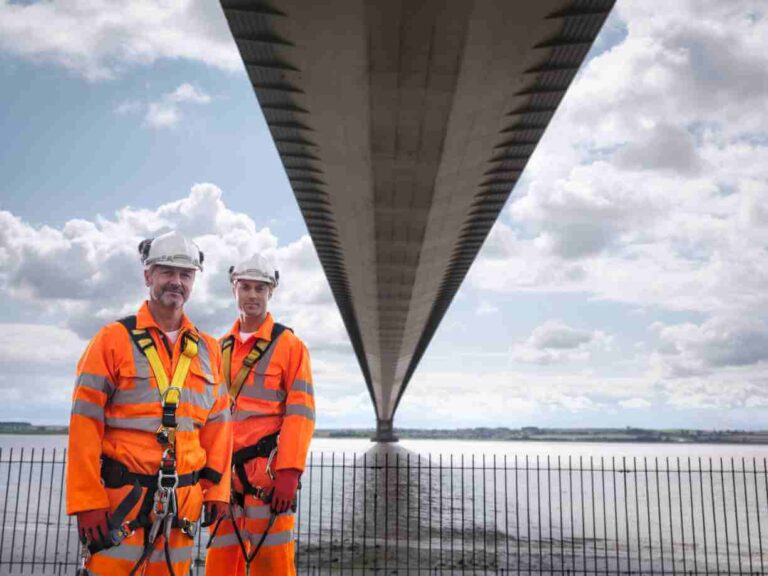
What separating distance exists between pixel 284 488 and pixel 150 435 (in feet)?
4.15

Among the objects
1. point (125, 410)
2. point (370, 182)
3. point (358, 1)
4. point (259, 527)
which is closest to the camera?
point (125, 410)

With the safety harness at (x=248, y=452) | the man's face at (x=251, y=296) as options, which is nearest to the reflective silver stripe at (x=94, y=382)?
the safety harness at (x=248, y=452)

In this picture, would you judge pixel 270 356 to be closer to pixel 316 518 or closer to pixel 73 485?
pixel 73 485

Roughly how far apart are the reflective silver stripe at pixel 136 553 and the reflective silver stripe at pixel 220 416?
762 mm

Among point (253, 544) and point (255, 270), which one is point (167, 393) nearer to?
point (253, 544)

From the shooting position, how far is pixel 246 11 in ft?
32.4

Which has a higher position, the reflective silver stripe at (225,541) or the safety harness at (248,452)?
the safety harness at (248,452)

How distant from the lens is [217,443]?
455cm

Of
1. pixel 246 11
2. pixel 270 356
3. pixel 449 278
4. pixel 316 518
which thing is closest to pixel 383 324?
pixel 449 278

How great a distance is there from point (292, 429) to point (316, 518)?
16.3m

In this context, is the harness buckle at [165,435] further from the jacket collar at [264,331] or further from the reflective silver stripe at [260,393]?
the jacket collar at [264,331]

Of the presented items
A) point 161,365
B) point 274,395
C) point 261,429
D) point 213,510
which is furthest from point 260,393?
point 161,365

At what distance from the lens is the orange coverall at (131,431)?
154 inches

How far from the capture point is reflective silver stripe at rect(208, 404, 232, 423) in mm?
4566
